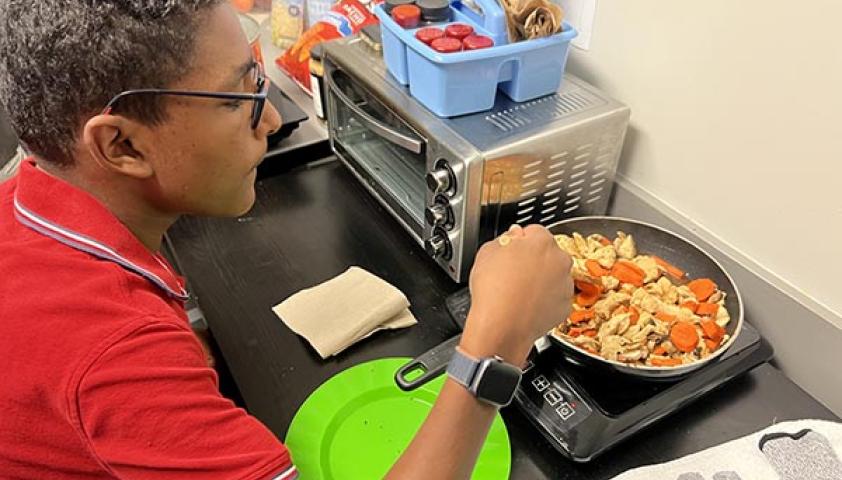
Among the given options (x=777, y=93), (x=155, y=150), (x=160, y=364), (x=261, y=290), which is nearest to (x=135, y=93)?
(x=155, y=150)

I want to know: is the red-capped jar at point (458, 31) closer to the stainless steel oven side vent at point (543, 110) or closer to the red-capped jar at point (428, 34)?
the red-capped jar at point (428, 34)

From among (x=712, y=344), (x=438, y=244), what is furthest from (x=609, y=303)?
(x=438, y=244)

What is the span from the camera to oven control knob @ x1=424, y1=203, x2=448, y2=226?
2.90ft

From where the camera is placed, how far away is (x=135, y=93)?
1.78 ft

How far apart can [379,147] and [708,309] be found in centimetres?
58

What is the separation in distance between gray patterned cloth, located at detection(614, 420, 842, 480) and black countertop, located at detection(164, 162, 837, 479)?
0.03m

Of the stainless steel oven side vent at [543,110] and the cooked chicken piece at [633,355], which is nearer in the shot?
the cooked chicken piece at [633,355]

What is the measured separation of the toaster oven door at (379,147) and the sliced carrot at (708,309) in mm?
402

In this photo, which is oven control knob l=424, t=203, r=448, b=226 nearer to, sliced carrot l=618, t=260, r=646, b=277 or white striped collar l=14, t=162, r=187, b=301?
sliced carrot l=618, t=260, r=646, b=277

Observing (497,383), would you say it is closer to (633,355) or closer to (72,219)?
(633,355)

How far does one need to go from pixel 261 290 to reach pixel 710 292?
644mm

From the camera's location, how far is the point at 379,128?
946 millimetres

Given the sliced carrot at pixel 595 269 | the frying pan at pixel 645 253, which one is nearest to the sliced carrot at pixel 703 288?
the frying pan at pixel 645 253

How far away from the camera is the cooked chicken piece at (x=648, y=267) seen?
88 centimetres
